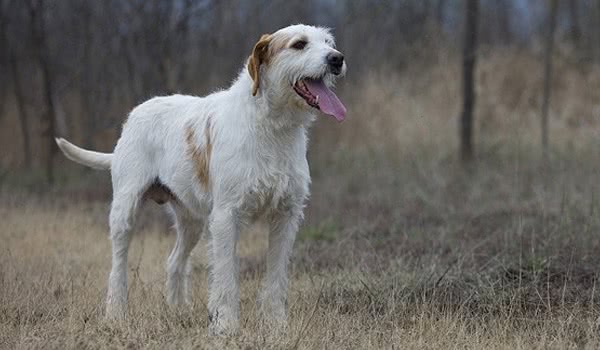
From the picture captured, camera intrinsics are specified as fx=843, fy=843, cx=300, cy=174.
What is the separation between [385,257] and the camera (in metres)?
7.17

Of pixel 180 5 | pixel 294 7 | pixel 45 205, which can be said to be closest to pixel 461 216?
pixel 45 205

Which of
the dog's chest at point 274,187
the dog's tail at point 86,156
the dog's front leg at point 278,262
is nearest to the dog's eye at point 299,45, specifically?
the dog's chest at point 274,187

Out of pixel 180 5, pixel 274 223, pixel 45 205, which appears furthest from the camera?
pixel 180 5

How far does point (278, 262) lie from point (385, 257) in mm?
2190

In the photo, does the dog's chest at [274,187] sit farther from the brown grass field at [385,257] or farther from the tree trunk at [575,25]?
the tree trunk at [575,25]

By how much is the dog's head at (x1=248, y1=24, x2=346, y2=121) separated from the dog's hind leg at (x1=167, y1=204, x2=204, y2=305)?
1556 mm

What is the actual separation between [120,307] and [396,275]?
191 cm

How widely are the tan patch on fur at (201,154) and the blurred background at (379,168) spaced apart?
A: 0.87m

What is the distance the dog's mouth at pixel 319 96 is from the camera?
4828 mm

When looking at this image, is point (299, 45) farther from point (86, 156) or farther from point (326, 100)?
point (86, 156)

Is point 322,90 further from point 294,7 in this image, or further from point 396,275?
point 294,7

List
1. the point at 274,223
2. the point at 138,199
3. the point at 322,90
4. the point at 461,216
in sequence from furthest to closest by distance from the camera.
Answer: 1. the point at 461,216
2. the point at 138,199
3. the point at 274,223
4. the point at 322,90

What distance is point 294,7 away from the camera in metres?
17.1

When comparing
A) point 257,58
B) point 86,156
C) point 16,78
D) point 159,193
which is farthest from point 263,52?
point 16,78
